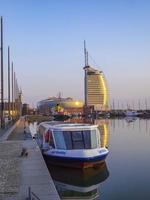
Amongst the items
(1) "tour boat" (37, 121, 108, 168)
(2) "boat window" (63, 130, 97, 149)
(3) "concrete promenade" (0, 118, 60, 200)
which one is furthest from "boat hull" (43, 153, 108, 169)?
(3) "concrete promenade" (0, 118, 60, 200)

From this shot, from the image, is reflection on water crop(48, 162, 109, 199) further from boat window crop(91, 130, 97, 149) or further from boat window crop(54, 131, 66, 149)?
boat window crop(91, 130, 97, 149)

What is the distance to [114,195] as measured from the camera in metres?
21.2

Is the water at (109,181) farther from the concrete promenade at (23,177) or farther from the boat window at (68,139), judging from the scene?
the concrete promenade at (23,177)

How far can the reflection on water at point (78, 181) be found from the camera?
22.2 meters

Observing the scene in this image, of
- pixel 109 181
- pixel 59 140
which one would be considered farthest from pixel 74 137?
pixel 109 181

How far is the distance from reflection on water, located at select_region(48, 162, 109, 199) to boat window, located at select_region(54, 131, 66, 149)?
1.41 meters

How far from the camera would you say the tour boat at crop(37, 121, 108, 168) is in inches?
1053

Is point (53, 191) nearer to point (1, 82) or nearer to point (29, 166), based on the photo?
point (29, 166)

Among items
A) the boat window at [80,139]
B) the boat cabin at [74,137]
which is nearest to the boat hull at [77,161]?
the boat cabin at [74,137]

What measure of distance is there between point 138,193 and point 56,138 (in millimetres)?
8646

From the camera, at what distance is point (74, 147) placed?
27.6 meters

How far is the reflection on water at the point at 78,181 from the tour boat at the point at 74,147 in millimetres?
521

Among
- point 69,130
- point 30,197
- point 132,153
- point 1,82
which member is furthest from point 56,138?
point 1,82

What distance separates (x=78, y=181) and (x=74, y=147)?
320cm
